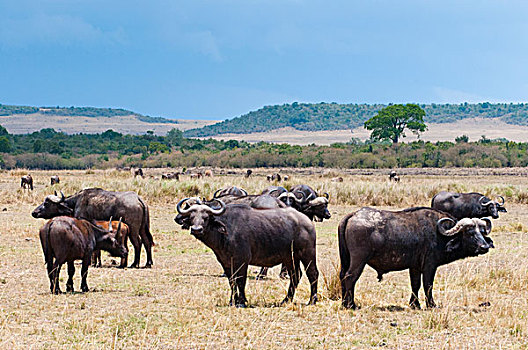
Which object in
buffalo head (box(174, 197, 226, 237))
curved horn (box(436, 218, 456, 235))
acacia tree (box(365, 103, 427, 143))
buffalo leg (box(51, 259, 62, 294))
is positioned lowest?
buffalo leg (box(51, 259, 62, 294))

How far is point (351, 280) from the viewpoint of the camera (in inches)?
355

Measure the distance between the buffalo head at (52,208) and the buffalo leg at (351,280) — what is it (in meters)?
7.56

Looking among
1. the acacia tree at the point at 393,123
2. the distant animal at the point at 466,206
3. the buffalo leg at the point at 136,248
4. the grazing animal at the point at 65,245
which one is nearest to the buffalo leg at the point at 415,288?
the grazing animal at the point at 65,245

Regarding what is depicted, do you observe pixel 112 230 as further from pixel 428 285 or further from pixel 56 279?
pixel 428 285

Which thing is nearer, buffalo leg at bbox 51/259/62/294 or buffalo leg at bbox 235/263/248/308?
buffalo leg at bbox 235/263/248/308

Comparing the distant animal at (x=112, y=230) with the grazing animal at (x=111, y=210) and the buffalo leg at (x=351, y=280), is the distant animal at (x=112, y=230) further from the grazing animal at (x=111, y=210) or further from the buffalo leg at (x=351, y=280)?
the buffalo leg at (x=351, y=280)

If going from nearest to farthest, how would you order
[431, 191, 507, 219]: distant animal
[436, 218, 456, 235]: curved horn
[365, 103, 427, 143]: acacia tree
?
[436, 218, 456, 235]: curved horn, [431, 191, 507, 219]: distant animal, [365, 103, 427, 143]: acacia tree

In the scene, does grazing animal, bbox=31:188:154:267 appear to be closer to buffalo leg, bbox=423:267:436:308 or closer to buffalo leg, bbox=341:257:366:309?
buffalo leg, bbox=341:257:366:309

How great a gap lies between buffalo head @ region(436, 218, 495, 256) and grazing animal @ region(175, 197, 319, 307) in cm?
189

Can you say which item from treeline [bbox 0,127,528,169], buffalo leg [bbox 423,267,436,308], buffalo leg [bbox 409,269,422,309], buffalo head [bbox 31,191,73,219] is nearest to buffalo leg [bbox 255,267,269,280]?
buffalo leg [bbox 409,269,422,309]

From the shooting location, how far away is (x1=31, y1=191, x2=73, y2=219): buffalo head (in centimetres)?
1430

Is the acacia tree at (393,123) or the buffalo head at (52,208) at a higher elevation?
the acacia tree at (393,123)

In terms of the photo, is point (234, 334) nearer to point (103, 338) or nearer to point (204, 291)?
point (103, 338)

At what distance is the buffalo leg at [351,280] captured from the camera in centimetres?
898
